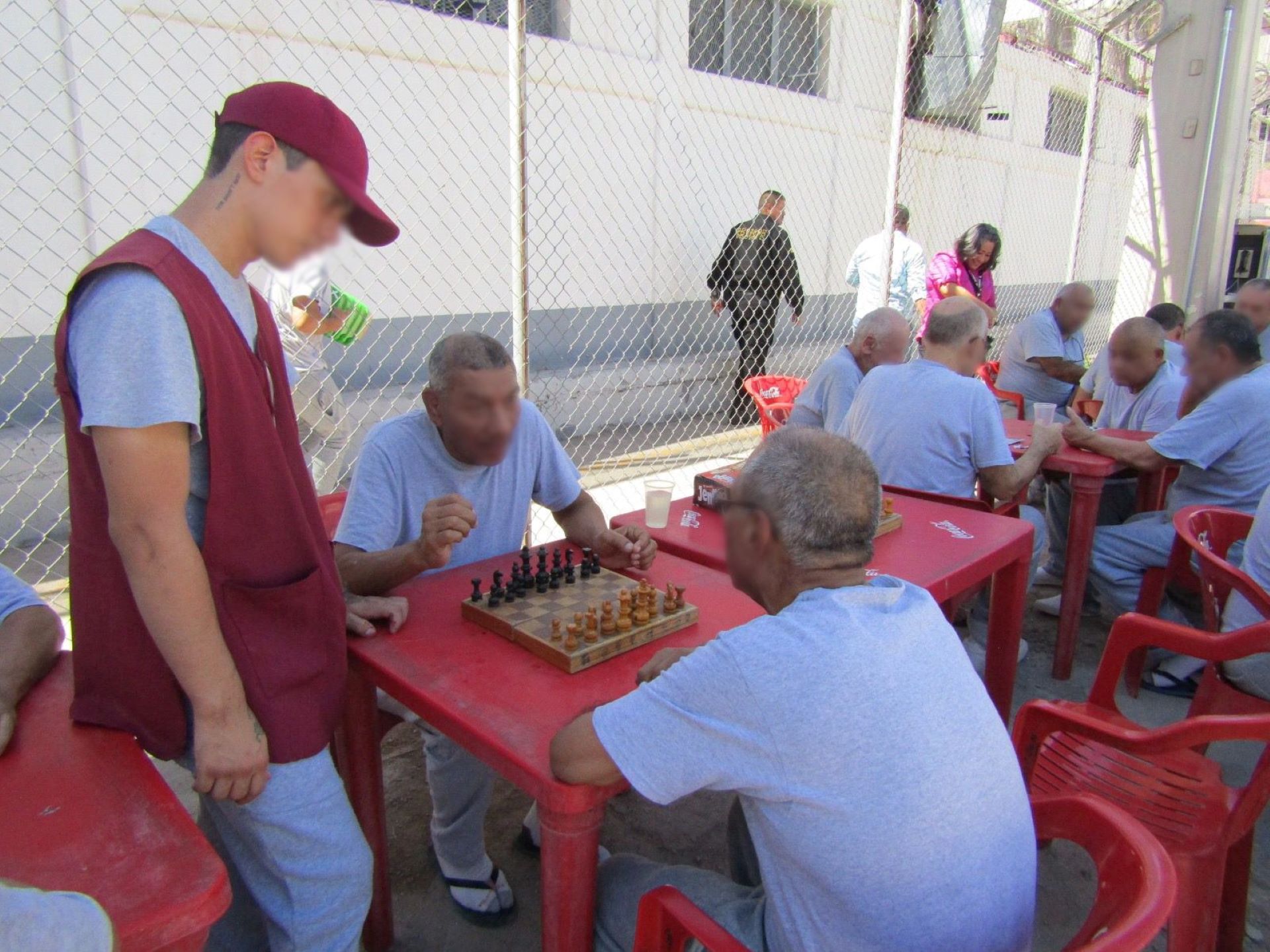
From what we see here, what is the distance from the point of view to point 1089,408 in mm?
5414

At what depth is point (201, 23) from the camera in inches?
175

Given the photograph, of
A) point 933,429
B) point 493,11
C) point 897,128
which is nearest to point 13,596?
point 933,429

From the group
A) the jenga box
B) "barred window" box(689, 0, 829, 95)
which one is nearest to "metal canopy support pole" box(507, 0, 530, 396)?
the jenga box

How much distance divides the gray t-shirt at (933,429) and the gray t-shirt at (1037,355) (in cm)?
238

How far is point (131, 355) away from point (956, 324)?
3.06m

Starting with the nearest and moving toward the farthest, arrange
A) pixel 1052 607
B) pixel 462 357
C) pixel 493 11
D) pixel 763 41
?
pixel 462 357 → pixel 1052 607 → pixel 493 11 → pixel 763 41

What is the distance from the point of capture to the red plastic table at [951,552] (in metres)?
2.41

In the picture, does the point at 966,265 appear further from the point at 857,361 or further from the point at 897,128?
the point at 857,361

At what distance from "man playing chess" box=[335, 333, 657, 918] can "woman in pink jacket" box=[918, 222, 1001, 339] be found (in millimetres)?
5026

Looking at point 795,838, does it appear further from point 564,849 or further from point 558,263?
point 558,263

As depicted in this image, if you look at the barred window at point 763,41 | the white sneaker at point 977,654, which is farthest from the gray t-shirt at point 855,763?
the barred window at point 763,41

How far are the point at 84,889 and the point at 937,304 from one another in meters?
3.52

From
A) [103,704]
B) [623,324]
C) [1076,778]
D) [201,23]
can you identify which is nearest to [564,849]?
[103,704]

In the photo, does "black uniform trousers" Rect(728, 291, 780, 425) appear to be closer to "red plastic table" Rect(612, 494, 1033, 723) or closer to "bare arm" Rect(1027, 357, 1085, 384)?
"bare arm" Rect(1027, 357, 1085, 384)
